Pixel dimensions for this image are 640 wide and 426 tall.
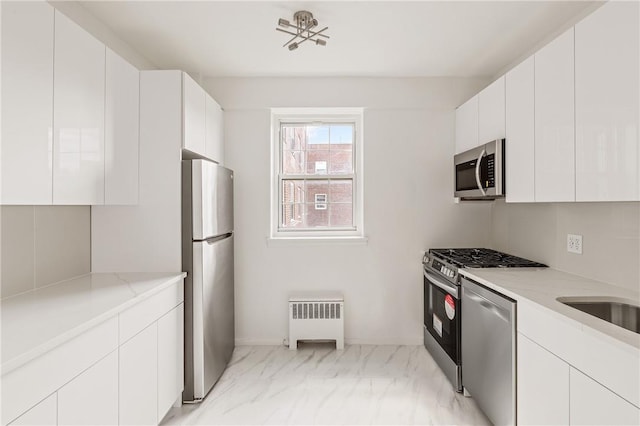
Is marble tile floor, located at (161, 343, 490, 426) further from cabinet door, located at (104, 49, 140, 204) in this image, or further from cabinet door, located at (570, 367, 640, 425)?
cabinet door, located at (104, 49, 140, 204)

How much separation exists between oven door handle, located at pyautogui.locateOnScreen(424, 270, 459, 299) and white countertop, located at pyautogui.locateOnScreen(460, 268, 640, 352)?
17 centimetres

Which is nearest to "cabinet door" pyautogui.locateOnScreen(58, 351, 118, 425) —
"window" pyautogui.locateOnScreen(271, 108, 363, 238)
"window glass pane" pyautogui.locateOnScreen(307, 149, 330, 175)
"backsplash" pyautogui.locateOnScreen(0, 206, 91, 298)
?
"backsplash" pyautogui.locateOnScreen(0, 206, 91, 298)

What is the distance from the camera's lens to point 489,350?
1966 mm

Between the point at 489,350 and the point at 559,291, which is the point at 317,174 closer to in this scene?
the point at 489,350

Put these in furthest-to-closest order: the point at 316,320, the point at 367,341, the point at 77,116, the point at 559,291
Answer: the point at 367,341 → the point at 316,320 → the point at 559,291 → the point at 77,116

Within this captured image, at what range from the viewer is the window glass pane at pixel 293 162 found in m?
3.42

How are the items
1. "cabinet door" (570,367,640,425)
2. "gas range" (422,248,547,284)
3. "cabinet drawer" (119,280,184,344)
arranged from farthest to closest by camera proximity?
1. "gas range" (422,248,547,284)
2. "cabinet drawer" (119,280,184,344)
3. "cabinet door" (570,367,640,425)

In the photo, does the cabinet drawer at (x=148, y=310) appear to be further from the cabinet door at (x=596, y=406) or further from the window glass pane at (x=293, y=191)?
the cabinet door at (x=596, y=406)

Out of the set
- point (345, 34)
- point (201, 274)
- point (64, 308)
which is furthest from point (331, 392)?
point (345, 34)

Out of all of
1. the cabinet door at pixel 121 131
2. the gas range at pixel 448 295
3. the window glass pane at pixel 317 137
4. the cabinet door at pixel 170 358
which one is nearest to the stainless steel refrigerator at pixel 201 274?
the cabinet door at pixel 170 358

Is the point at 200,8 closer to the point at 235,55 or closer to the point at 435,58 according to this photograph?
the point at 235,55

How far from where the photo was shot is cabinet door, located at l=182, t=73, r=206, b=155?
7.29 ft

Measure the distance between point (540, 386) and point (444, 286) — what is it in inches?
42.2

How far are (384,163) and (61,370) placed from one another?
2770mm
